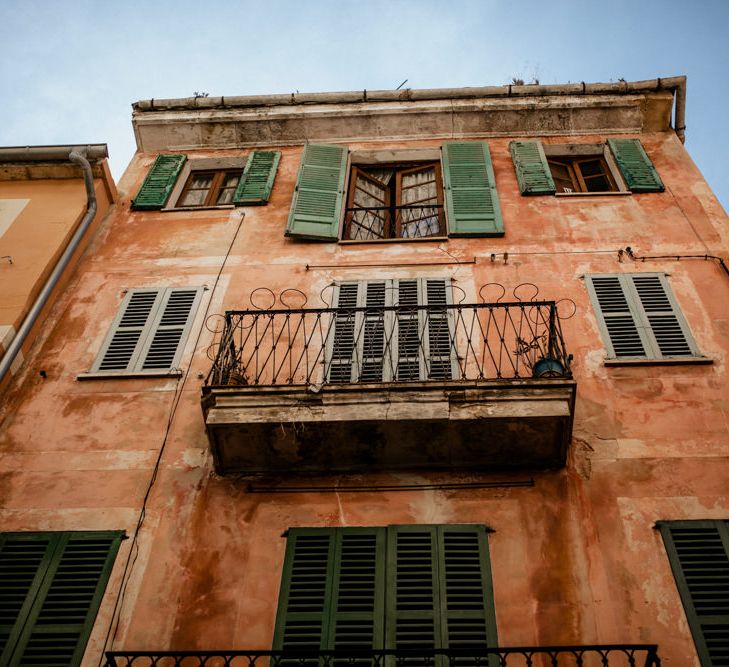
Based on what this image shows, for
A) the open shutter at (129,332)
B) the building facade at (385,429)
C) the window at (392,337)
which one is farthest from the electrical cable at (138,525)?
the window at (392,337)

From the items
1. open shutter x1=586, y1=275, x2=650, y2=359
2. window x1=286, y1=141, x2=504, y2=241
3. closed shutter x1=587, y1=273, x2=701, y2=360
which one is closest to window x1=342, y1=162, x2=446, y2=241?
window x1=286, y1=141, x2=504, y2=241

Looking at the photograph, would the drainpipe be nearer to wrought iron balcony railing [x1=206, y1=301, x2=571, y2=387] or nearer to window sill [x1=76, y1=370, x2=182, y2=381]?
window sill [x1=76, y1=370, x2=182, y2=381]

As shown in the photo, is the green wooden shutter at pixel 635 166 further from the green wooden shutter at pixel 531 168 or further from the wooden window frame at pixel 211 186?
the wooden window frame at pixel 211 186

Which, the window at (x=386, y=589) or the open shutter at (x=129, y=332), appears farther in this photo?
the open shutter at (x=129, y=332)

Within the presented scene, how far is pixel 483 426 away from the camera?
21.9 ft

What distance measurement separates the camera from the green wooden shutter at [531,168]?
1059cm

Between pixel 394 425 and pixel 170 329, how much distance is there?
10.9ft

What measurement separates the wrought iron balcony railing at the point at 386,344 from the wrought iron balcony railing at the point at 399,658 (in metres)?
2.70

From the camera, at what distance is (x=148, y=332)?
8.66 m

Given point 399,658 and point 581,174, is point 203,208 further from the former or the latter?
point 399,658

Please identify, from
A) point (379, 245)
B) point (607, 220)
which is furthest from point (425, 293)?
point (607, 220)

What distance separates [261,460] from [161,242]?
4.35m

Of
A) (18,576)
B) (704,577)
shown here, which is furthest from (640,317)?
(18,576)

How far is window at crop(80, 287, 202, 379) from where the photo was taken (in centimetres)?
827
